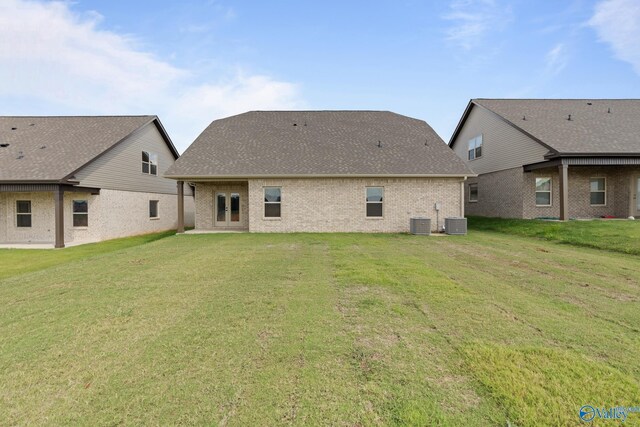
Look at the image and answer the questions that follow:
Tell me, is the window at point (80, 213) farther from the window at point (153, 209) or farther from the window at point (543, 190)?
the window at point (543, 190)

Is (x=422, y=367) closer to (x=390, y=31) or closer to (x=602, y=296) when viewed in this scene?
(x=602, y=296)

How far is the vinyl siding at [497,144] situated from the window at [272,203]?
46.8 ft

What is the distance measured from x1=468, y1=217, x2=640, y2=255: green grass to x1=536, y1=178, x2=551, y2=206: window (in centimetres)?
228

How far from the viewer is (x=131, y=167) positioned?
53.6ft

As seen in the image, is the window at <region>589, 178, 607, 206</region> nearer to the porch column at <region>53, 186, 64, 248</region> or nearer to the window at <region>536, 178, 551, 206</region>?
the window at <region>536, 178, 551, 206</region>

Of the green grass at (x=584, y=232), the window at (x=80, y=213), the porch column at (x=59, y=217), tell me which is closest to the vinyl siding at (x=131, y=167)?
the porch column at (x=59, y=217)

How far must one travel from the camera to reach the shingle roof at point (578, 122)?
14797 millimetres

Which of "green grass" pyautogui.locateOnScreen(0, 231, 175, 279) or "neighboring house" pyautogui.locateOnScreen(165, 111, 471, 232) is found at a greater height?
"neighboring house" pyautogui.locateOnScreen(165, 111, 471, 232)

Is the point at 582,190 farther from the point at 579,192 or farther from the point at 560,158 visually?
the point at 560,158

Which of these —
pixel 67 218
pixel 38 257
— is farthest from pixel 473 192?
pixel 67 218

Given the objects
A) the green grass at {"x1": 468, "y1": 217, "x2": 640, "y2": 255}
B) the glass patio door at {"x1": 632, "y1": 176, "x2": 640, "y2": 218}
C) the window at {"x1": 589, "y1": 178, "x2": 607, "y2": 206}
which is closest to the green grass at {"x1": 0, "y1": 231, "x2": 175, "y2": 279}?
the green grass at {"x1": 468, "y1": 217, "x2": 640, "y2": 255}

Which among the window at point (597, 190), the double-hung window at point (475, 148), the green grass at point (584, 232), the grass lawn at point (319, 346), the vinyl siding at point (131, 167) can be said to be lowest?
the grass lawn at point (319, 346)

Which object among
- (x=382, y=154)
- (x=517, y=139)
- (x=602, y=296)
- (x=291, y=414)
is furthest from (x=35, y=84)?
(x=517, y=139)

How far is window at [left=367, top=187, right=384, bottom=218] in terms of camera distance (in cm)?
1473
